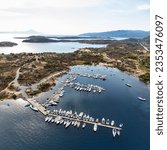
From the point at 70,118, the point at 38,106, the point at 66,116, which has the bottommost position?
the point at 70,118

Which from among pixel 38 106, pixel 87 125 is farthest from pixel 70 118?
pixel 38 106

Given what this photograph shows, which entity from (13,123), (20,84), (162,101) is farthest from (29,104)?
(162,101)

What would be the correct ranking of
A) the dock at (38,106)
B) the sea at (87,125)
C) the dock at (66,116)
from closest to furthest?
the sea at (87,125) < the dock at (66,116) < the dock at (38,106)

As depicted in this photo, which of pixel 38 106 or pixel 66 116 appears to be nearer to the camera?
pixel 66 116

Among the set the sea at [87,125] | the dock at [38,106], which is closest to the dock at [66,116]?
the dock at [38,106]

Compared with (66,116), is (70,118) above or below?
below

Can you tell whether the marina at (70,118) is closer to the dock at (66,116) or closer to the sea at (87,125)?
the dock at (66,116)

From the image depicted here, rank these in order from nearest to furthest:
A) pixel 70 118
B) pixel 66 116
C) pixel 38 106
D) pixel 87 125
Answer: pixel 87 125 < pixel 70 118 < pixel 66 116 < pixel 38 106

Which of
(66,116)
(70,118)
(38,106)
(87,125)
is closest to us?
(87,125)

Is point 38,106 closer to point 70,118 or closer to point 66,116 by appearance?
point 66,116
